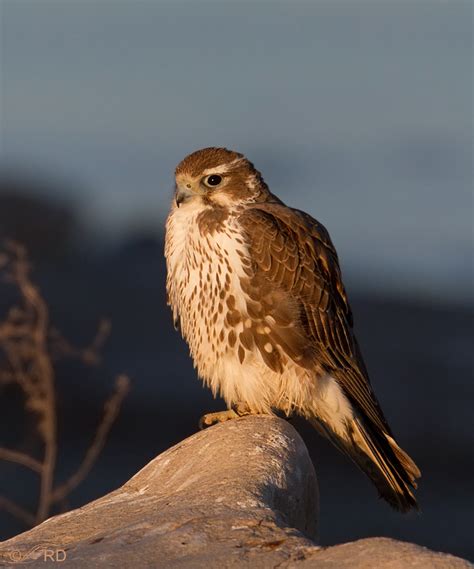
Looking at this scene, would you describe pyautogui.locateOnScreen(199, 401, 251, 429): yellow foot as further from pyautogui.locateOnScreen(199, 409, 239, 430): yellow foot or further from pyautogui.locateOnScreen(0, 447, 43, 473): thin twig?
pyautogui.locateOnScreen(0, 447, 43, 473): thin twig

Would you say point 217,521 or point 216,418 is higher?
point 216,418

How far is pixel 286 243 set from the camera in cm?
687

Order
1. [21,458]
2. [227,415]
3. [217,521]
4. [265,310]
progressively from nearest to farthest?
[217,521] < [265,310] < [227,415] < [21,458]

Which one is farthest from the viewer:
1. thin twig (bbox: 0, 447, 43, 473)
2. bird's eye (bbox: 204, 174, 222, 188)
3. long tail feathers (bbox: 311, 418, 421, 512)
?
thin twig (bbox: 0, 447, 43, 473)

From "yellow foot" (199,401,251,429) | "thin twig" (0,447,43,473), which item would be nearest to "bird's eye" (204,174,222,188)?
"yellow foot" (199,401,251,429)

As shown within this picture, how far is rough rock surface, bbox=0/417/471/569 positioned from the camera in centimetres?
462

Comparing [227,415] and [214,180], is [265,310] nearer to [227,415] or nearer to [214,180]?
[227,415]

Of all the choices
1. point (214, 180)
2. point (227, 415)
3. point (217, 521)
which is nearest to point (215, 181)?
point (214, 180)

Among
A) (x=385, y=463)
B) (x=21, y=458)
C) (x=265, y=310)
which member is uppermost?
(x=265, y=310)

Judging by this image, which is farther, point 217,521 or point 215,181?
point 215,181

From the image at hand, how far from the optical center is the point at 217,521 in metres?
5.00

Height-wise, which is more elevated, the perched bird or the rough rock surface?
the perched bird

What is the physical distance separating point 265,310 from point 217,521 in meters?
1.95

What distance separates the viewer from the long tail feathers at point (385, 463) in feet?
22.6
